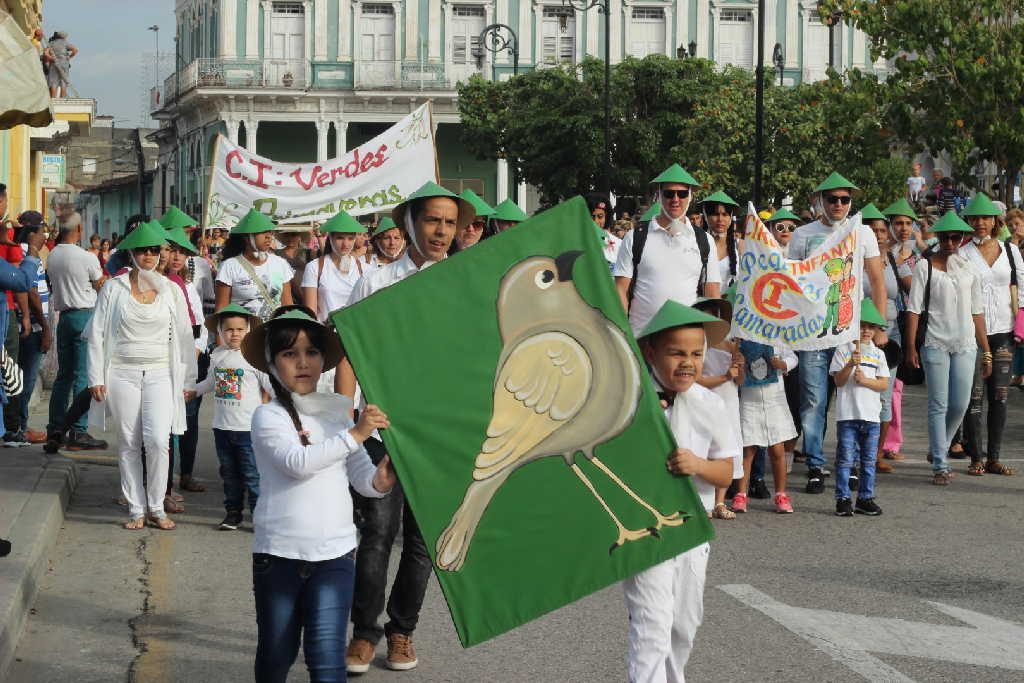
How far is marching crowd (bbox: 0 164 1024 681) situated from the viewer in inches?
203

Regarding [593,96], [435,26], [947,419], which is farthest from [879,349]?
[435,26]

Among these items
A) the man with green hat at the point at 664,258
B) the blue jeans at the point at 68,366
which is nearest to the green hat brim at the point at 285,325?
the man with green hat at the point at 664,258

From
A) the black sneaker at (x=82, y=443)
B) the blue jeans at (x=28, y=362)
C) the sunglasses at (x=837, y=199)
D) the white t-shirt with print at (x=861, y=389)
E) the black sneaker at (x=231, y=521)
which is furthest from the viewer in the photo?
the blue jeans at (x=28, y=362)

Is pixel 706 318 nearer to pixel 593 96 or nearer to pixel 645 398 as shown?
pixel 645 398

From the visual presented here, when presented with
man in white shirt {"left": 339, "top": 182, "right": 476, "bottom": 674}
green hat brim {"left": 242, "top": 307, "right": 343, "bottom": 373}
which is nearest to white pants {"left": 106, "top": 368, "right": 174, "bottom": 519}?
man in white shirt {"left": 339, "top": 182, "right": 476, "bottom": 674}

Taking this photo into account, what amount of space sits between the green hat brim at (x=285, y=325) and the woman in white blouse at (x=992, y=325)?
8101 millimetres

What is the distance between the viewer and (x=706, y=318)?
533 cm

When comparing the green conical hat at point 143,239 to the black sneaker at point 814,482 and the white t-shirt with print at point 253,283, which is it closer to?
the white t-shirt with print at point 253,283

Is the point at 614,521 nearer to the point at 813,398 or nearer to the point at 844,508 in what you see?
the point at 844,508

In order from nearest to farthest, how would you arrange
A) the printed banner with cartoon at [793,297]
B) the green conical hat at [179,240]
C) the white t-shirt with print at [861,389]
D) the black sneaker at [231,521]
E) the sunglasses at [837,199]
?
the black sneaker at [231,521] → the white t-shirt with print at [861,389] → the printed banner with cartoon at [793,297] → the sunglasses at [837,199] → the green conical hat at [179,240]

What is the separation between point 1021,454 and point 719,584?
6299 millimetres

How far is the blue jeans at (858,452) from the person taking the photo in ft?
34.2

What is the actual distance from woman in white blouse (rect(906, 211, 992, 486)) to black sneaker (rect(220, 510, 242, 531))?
509 cm

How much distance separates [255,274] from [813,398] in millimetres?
3825
